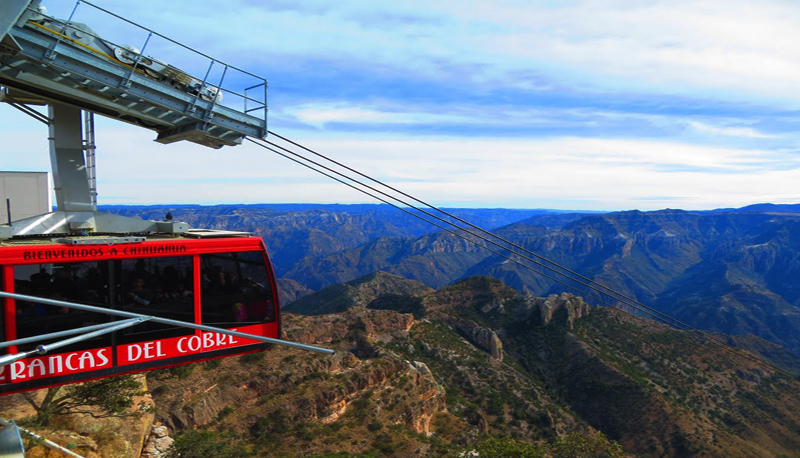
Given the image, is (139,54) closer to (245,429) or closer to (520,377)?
(245,429)

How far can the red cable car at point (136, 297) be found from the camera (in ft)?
31.9

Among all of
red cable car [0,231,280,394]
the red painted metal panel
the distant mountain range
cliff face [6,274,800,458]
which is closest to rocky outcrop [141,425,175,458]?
cliff face [6,274,800,458]

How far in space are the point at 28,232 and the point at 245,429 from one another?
2661cm

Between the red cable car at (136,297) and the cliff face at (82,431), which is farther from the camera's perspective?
the cliff face at (82,431)

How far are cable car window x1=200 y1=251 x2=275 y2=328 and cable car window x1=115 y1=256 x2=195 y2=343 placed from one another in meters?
0.45

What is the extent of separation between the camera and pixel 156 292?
37.4 ft

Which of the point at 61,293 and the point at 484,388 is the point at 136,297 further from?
the point at 484,388

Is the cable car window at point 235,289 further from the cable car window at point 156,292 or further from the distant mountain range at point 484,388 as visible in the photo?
the distant mountain range at point 484,388

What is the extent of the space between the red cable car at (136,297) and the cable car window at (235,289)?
0.03 metres

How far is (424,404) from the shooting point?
4669 centimetres

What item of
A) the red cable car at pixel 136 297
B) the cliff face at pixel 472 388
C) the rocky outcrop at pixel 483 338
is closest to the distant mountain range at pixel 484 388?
the cliff face at pixel 472 388

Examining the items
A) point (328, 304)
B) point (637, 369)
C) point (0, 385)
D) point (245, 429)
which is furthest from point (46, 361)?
point (328, 304)

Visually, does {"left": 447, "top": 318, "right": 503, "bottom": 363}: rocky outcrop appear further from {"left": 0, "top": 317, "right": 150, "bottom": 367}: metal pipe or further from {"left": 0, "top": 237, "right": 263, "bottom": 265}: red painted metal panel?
{"left": 0, "top": 317, "right": 150, "bottom": 367}: metal pipe

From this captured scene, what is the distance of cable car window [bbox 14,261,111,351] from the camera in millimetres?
9750
